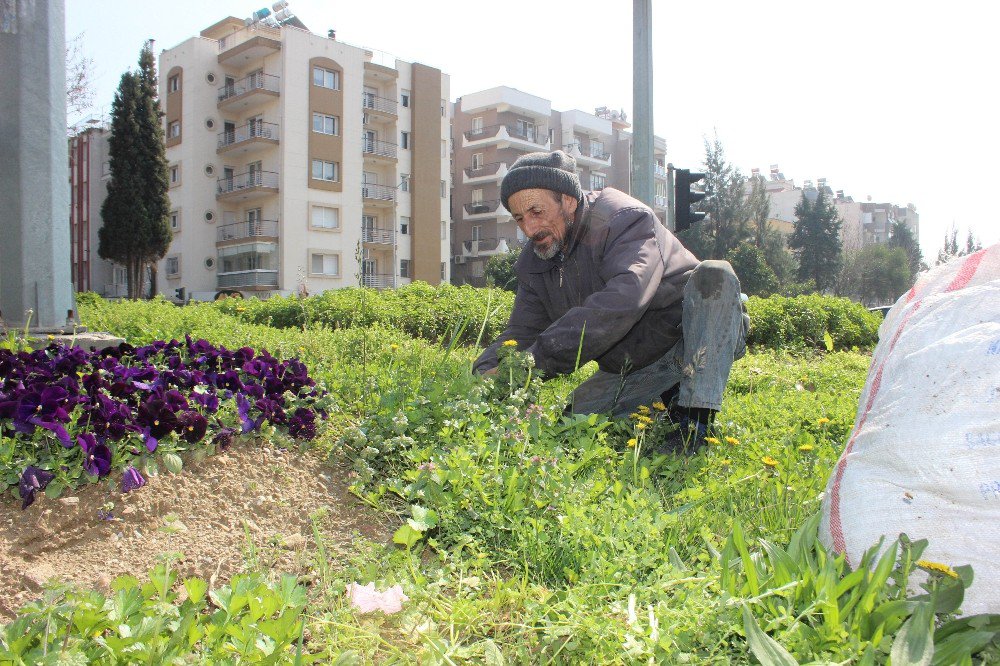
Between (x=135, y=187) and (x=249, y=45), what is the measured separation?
9773mm

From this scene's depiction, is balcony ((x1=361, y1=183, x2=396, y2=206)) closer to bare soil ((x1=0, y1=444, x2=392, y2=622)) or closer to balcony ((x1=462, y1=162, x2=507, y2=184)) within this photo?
balcony ((x1=462, y1=162, x2=507, y2=184))

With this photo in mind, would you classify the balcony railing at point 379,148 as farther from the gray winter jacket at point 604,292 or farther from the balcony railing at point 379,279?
the gray winter jacket at point 604,292

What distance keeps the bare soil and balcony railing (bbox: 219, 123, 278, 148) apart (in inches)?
1533

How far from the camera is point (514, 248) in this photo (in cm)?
5044

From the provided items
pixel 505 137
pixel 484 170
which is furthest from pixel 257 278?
pixel 505 137

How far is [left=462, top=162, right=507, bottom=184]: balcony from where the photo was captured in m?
52.9

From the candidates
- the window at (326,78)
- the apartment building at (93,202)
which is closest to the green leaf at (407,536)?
the window at (326,78)

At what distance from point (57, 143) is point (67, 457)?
338 centimetres

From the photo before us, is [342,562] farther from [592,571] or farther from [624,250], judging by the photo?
[624,250]

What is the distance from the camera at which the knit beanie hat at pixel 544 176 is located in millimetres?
3225

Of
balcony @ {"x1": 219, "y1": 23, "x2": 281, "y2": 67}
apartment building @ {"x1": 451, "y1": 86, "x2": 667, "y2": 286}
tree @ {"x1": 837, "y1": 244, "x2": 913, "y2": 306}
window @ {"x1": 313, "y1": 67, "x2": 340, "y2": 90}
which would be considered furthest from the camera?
tree @ {"x1": 837, "y1": 244, "x2": 913, "y2": 306}

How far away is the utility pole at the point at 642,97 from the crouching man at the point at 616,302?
4245 mm

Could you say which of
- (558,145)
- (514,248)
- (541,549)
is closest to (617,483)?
(541,549)


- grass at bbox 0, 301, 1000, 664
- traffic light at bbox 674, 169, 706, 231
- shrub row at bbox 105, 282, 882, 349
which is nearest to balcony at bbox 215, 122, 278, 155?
shrub row at bbox 105, 282, 882, 349
